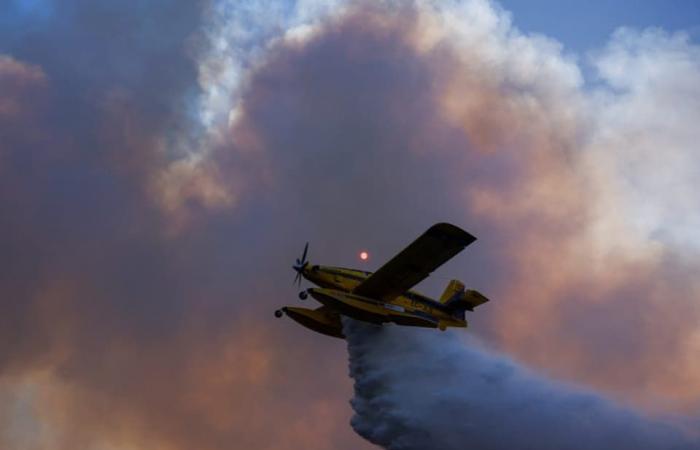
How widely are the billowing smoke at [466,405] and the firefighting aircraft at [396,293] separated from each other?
1302 millimetres

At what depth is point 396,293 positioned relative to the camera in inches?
1634

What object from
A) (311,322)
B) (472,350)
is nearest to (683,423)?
(472,350)

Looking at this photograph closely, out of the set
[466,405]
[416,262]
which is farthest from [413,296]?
[466,405]

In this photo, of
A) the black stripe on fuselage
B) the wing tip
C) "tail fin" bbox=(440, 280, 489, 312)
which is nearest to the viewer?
the wing tip

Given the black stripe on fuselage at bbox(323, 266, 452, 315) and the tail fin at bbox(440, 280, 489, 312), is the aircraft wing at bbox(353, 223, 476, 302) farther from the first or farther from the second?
the tail fin at bbox(440, 280, 489, 312)

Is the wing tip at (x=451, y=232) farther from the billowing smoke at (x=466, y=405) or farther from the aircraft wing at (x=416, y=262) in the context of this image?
the billowing smoke at (x=466, y=405)

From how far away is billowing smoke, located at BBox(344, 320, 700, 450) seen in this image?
3756cm

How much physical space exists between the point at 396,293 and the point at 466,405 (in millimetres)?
6407

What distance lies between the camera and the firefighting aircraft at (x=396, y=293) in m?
38.4

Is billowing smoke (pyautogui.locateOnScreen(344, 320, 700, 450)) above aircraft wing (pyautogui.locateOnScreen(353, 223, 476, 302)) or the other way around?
the other way around

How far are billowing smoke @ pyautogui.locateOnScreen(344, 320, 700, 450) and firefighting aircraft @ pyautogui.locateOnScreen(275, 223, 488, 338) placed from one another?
1302 millimetres

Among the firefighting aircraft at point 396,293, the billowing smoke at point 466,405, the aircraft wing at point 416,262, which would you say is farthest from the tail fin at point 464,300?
the aircraft wing at point 416,262

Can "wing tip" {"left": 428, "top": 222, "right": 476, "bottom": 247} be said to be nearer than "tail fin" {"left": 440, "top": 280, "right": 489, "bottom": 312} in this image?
Yes

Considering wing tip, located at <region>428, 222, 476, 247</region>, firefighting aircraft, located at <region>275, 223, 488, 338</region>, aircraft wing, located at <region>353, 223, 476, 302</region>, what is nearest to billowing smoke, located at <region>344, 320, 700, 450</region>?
firefighting aircraft, located at <region>275, 223, 488, 338</region>
